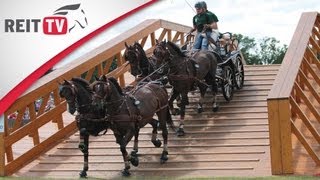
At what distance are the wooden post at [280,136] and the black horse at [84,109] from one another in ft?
8.98

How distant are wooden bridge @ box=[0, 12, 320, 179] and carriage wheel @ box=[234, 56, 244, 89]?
7.9 inches

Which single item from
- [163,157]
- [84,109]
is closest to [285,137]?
[163,157]

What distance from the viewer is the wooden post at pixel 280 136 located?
9.83 meters

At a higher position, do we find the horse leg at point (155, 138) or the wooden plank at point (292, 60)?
the wooden plank at point (292, 60)

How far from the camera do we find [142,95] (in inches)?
454

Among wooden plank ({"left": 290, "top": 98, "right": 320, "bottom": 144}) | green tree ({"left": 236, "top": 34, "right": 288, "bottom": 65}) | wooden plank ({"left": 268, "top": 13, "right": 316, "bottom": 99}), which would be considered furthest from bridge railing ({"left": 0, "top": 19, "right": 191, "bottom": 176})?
green tree ({"left": 236, "top": 34, "right": 288, "bottom": 65})

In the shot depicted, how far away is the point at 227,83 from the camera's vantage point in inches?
559

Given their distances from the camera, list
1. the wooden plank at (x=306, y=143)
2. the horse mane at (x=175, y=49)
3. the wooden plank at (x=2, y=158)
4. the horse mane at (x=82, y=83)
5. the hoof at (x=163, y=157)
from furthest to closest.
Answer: the horse mane at (x=175, y=49) → the wooden plank at (x=2, y=158) → the hoof at (x=163, y=157) → the horse mane at (x=82, y=83) → the wooden plank at (x=306, y=143)

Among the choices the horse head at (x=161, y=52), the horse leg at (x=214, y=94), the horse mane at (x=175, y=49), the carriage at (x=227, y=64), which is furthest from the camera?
the carriage at (x=227, y=64)

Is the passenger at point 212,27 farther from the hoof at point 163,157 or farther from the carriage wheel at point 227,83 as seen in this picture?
the hoof at point 163,157

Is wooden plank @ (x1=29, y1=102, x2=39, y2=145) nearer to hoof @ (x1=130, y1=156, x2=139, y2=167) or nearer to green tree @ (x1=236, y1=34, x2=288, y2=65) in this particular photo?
hoof @ (x1=130, y1=156, x2=139, y2=167)

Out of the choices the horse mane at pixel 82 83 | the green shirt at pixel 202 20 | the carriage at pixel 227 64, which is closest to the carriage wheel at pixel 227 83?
the carriage at pixel 227 64

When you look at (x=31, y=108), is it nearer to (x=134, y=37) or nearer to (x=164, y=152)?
(x=164, y=152)

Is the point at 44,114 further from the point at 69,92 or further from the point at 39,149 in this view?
the point at 69,92
